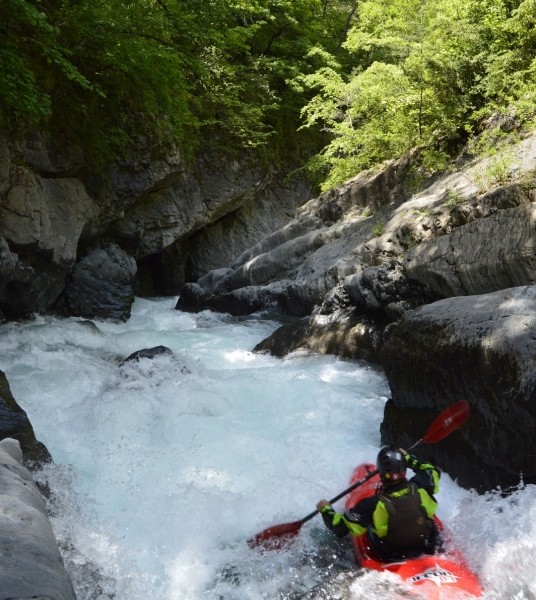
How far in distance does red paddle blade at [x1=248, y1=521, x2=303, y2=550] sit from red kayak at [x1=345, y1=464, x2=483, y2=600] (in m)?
0.49

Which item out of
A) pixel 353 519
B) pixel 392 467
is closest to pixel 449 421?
pixel 392 467

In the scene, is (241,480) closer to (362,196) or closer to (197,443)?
(197,443)

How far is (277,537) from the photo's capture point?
146 inches

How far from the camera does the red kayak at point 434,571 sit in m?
2.88

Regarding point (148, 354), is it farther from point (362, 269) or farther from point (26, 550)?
point (26, 550)

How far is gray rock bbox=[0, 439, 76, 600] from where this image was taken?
1.93m

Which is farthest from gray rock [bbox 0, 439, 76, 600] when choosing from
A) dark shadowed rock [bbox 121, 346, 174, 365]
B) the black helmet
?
dark shadowed rock [bbox 121, 346, 174, 365]

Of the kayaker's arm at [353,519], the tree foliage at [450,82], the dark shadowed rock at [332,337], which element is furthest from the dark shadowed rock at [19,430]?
the tree foliage at [450,82]

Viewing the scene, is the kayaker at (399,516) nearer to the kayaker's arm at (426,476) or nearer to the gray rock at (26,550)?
the kayaker's arm at (426,476)

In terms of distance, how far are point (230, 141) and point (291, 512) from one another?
564 inches

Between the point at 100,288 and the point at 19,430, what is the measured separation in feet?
27.8

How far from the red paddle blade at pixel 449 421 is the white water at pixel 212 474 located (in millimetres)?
545

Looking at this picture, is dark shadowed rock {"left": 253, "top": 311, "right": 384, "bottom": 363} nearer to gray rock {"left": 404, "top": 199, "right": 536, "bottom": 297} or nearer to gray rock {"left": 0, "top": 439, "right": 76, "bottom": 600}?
gray rock {"left": 404, "top": 199, "right": 536, "bottom": 297}

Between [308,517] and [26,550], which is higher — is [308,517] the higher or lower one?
the lower one
